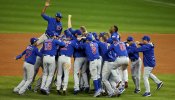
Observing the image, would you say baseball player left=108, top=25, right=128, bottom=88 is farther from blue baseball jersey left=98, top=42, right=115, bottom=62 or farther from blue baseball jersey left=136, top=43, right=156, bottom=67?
blue baseball jersey left=136, top=43, right=156, bottom=67

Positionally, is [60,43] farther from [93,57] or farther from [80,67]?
[80,67]

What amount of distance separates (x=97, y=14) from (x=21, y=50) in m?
9.96

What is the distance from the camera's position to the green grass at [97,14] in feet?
95.4

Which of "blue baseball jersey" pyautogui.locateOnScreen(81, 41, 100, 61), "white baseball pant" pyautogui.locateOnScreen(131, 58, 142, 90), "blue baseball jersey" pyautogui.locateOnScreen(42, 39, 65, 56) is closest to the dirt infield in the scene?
"blue baseball jersey" pyautogui.locateOnScreen(42, 39, 65, 56)

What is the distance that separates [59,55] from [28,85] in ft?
4.50

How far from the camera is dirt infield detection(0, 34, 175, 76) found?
68.2 feet

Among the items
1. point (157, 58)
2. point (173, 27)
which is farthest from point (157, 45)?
point (173, 27)

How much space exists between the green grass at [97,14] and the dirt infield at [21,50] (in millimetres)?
1665

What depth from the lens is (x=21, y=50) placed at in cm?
2342

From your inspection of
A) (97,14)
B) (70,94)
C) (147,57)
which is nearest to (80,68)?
(70,94)

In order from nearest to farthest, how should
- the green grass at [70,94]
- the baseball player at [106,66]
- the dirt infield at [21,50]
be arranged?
the green grass at [70,94] < the baseball player at [106,66] < the dirt infield at [21,50]

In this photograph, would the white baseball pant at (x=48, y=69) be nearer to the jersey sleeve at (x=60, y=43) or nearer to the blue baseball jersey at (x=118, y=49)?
the jersey sleeve at (x=60, y=43)

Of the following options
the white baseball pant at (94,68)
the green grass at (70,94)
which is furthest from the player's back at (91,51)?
the green grass at (70,94)

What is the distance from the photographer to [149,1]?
36.9 meters
